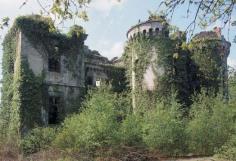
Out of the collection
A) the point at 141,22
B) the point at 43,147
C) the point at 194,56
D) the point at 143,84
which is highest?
the point at 141,22

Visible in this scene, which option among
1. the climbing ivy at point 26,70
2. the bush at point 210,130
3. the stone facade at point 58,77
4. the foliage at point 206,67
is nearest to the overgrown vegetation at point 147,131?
the bush at point 210,130

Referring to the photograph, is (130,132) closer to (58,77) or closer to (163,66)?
(58,77)

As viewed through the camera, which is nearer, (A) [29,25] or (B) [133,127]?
(B) [133,127]

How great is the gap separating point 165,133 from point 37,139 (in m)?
7.72

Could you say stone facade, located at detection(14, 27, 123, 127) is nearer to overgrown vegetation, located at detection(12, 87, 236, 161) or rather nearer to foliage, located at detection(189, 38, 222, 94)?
overgrown vegetation, located at detection(12, 87, 236, 161)

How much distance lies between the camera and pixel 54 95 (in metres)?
28.5

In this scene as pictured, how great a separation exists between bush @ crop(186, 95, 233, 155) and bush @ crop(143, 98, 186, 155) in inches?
23.8

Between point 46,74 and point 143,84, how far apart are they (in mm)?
6994

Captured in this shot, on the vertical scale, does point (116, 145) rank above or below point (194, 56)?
below

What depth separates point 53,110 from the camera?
94.0ft

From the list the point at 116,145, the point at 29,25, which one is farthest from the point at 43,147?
the point at 29,25

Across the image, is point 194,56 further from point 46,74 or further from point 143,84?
point 46,74

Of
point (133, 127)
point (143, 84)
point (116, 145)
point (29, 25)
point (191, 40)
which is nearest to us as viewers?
point (191, 40)

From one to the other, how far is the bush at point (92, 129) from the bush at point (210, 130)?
170 inches
